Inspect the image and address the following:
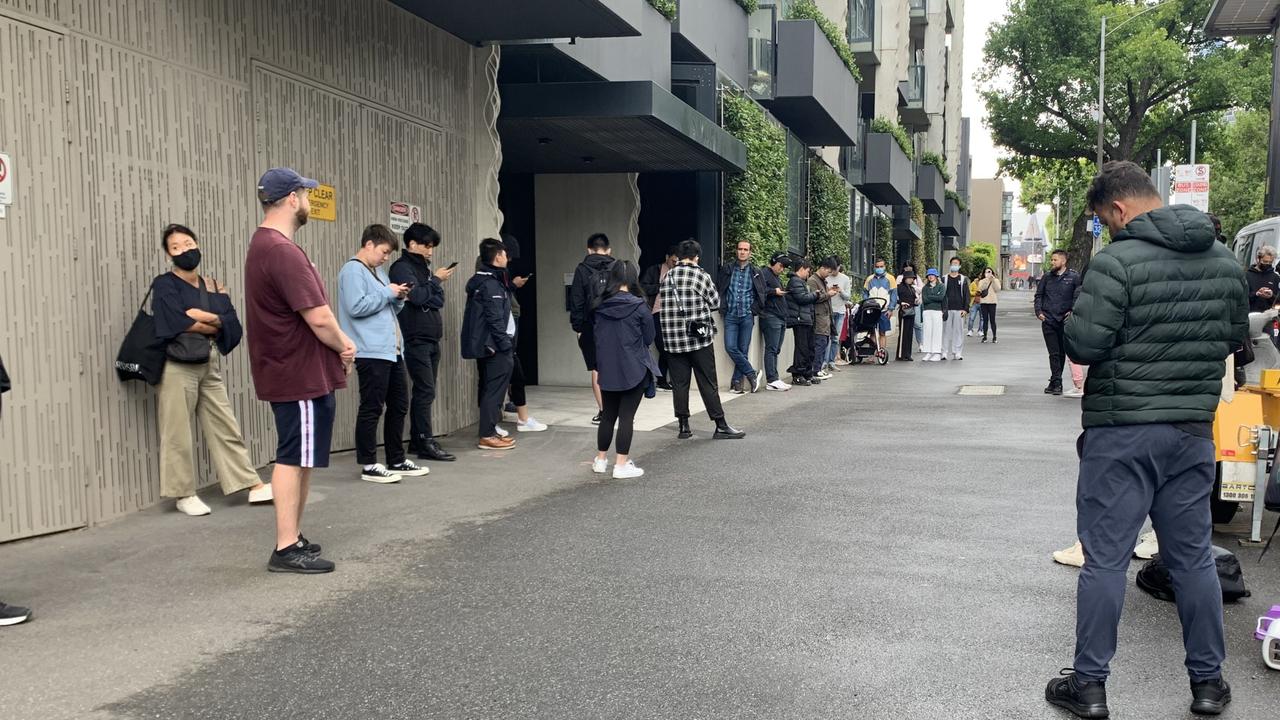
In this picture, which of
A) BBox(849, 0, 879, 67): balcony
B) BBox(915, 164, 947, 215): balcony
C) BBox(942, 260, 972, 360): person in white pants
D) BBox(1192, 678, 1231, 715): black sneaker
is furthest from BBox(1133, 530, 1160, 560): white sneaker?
BBox(915, 164, 947, 215): balcony

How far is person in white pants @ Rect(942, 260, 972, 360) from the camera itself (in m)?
20.2

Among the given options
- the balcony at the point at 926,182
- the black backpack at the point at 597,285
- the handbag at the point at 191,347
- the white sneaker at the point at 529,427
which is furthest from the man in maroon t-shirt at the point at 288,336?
the balcony at the point at 926,182

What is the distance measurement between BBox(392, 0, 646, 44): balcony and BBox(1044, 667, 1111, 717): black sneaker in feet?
21.9

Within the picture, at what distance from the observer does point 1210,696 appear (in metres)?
3.71

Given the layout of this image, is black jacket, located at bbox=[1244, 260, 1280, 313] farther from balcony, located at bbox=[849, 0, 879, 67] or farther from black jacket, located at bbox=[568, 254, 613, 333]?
balcony, located at bbox=[849, 0, 879, 67]

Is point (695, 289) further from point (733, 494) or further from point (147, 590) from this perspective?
point (147, 590)

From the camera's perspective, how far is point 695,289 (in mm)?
9891

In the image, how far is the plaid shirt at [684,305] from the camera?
32.5ft

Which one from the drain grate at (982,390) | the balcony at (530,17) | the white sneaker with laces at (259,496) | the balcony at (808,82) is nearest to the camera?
the white sneaker with laces at (259,496)

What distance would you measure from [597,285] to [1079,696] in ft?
18.9

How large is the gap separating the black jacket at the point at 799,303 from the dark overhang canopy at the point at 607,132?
6.00ft

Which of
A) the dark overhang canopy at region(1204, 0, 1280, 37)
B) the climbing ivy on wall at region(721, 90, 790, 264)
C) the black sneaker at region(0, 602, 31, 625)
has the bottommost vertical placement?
the black sneaker at region(0, 602, 31, 625)

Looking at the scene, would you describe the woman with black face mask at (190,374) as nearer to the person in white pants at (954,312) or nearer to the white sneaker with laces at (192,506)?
the white sneaker with laces at (192,506)

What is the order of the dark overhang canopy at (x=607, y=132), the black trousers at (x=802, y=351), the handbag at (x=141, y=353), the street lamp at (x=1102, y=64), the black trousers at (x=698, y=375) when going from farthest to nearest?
the street lamp at (x=1102, y=64)
the black trousers at (x=802, y=351)
the dark overhang canopy at (x=607, y=132)
the black trousers at (x=698, y=375)
the handbag at (x=141, y=353)
